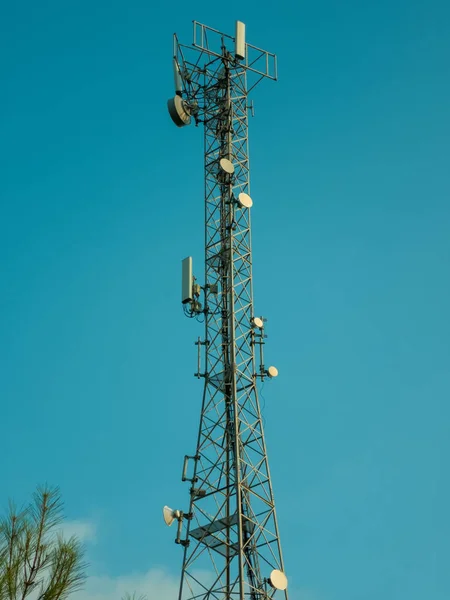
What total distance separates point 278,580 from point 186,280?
8.03 m

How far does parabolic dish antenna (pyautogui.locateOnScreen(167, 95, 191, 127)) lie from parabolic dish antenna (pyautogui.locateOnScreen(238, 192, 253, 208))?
10.6 ft

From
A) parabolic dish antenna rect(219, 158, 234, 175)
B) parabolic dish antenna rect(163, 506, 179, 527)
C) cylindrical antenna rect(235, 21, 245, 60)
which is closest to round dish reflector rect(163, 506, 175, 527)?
parabolic dish antenna rect(163, 506, 179, 527)

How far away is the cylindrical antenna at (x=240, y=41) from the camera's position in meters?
25.8

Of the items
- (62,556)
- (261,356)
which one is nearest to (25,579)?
(62,556)

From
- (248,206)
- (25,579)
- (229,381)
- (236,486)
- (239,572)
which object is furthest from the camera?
→ (248,206)

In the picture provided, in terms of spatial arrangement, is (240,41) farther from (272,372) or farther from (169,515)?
(169,515)

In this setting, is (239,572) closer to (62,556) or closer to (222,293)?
(222,293)

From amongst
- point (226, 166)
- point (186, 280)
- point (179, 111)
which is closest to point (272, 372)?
point (186, 280)

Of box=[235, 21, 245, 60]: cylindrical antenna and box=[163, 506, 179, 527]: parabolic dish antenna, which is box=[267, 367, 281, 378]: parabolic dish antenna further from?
box=[235, 21, 245, 60]: cylindrical antenna

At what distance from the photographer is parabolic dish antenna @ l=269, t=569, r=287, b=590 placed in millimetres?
19797

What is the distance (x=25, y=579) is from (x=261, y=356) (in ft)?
42.2

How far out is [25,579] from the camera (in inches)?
424

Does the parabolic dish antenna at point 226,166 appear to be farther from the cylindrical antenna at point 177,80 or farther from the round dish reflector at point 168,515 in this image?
the round dish reflector at point 168,515

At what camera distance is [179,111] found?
2559 centimetres
